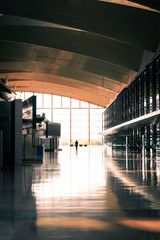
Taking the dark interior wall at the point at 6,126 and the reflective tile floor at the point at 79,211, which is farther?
the dark interior wall at the point at 6,126

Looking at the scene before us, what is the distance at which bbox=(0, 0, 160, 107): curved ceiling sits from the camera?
20625 millimetres

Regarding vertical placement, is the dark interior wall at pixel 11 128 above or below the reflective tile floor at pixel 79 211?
above

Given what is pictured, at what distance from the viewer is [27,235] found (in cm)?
441

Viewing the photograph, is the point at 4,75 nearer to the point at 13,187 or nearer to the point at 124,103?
the point at 124,103

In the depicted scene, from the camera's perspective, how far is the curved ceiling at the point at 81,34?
67.7ft

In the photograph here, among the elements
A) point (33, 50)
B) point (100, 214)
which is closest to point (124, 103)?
point (33, 50)

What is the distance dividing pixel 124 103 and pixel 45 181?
111ft

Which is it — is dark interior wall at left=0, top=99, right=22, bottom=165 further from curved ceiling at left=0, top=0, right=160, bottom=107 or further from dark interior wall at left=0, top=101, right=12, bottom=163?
curved ceiling at left=0, top=0, right=160, bottom=107

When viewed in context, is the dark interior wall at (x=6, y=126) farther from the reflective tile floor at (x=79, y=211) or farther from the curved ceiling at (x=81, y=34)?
the reflective tile floor at (x=79, y=211)

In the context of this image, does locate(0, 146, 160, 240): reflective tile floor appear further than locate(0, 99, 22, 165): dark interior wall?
No

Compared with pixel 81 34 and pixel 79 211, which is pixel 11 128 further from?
pixel 81 34


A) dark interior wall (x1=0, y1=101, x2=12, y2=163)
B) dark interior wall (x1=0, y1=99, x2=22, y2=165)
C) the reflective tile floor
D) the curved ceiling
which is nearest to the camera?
the reflective tile floor

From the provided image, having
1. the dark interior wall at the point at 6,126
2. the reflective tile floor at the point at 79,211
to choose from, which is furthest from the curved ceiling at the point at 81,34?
the reflective tile floor at the point at 79,211

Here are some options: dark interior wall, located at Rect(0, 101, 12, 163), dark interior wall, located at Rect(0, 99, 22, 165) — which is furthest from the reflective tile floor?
dark interior wall, located at Rect(0, 101, 12, 163)
